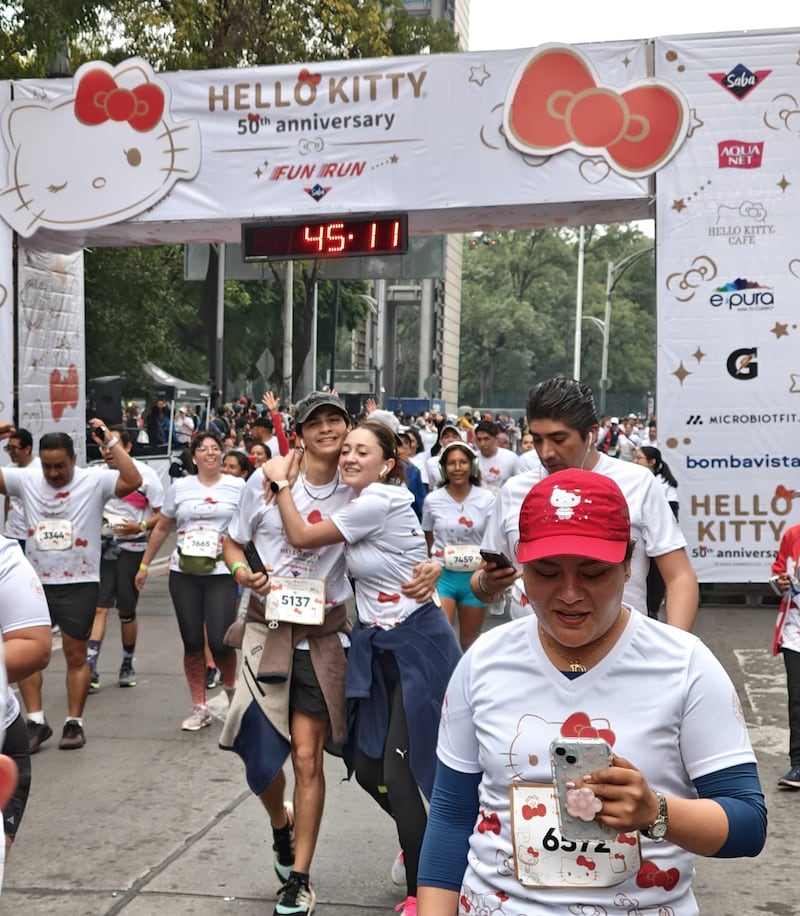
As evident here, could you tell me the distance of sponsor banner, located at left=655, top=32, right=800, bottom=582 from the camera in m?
12.1

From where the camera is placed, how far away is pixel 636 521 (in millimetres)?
4504

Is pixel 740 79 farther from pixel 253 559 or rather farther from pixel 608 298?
pixel 608 298

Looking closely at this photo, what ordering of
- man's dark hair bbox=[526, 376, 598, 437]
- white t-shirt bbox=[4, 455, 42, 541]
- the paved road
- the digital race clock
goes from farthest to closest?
the digital race clock < white t-shirt bbox=[4, 455, 42, 541] < the paved road < man's dark hair bbox=[526, 376, 598, 437]

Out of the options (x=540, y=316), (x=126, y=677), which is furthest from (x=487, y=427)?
(x=540, y=316)

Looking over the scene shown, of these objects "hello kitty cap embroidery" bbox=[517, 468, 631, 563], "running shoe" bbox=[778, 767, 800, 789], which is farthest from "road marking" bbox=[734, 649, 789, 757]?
"hello kitty cap embroidery" bbox=[517, 468, 631, 563]

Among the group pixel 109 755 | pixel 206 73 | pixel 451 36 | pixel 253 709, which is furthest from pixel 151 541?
pixel 451 36

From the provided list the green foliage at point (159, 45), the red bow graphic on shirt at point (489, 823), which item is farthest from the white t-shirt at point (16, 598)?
the green foliage at point (159, 45)

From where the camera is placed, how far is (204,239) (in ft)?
47.3

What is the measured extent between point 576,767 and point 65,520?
635 centimetres

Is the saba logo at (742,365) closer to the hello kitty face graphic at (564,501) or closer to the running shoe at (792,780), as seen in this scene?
the running shoe at (792,780)

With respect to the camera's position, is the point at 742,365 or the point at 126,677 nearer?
the point at 126,677

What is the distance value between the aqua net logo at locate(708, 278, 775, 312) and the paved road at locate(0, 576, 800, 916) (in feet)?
14.4

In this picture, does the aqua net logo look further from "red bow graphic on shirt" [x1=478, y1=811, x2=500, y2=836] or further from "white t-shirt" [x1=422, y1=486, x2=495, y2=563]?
"red bow graphic on shirt" [x1=478, y1=811, x2=500, y2=836]

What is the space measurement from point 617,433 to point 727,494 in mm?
21217
